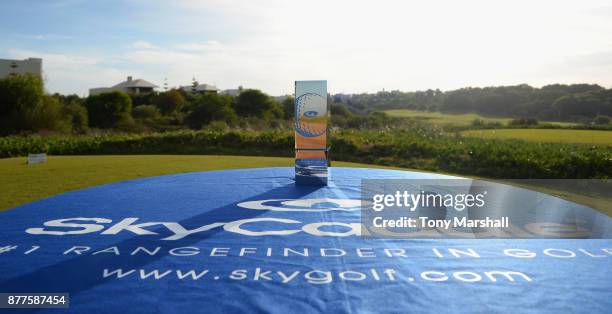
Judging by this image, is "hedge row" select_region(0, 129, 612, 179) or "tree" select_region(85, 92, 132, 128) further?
"tree" select_region(85, 92, 132, 128)

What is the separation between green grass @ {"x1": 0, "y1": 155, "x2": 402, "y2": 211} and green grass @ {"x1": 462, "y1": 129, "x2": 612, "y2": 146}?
781 centimetres

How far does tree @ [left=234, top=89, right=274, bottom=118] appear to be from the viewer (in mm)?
37031

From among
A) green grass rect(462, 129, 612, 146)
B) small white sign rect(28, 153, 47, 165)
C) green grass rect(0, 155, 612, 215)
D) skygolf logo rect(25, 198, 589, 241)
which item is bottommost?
skygolf logo rect(25, 198, 589, 241)

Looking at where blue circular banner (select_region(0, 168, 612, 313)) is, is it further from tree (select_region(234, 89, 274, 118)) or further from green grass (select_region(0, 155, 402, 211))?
tree (select_region(234, 89, 274, 118))

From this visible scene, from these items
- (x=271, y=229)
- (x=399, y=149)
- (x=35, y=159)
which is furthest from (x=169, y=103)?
(x=271, y=229)

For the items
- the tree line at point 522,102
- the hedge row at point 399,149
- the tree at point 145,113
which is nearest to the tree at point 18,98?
the hedge row at point 399,149

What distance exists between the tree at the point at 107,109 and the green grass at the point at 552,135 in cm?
2648

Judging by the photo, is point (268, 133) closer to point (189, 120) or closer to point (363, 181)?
point (363, 181)

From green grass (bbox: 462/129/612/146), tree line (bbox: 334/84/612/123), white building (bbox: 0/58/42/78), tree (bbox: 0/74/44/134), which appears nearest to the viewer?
green grass (bbox: 462/129/612/146)

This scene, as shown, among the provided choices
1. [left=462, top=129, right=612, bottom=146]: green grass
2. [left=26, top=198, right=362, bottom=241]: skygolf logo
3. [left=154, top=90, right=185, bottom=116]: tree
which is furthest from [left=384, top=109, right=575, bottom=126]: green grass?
[left=154, top=90, right=185, bottom=116]: tree

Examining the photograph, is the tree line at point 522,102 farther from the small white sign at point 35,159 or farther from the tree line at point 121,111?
the small white sign at point 35,159

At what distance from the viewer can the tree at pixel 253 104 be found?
37031 mm

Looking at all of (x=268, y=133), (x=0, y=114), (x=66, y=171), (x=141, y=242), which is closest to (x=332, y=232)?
(x=141, y=242)

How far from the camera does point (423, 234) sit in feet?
19.2
